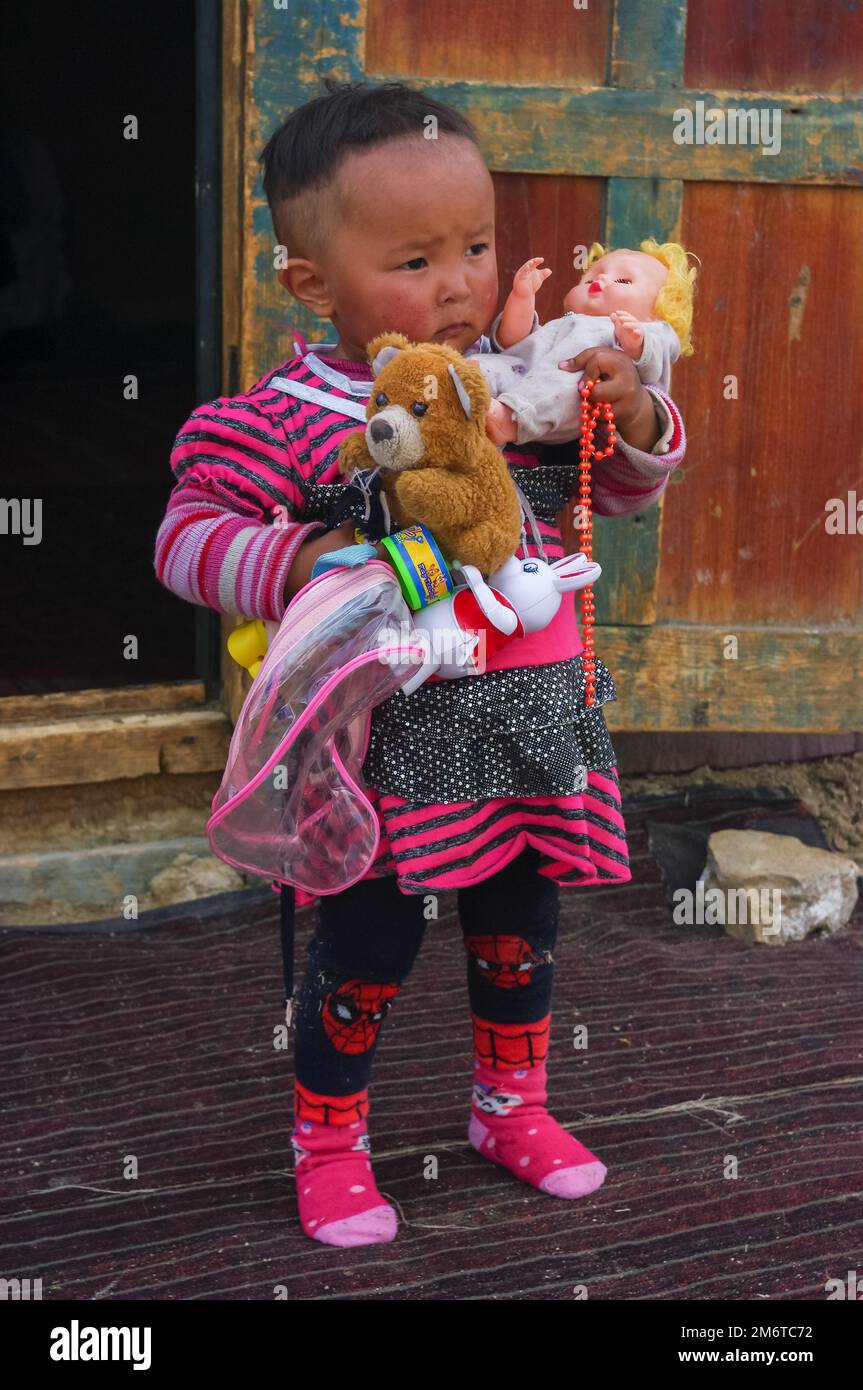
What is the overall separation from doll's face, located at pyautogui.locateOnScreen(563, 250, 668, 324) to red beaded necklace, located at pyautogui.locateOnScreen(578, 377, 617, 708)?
15 cm

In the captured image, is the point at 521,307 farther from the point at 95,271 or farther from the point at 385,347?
the point at 95,271

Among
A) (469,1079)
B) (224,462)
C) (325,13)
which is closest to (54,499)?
(325,13)

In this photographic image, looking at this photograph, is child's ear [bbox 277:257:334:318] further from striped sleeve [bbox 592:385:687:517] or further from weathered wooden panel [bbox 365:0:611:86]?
weathered wooden panel [bbox 365:0:611:86]

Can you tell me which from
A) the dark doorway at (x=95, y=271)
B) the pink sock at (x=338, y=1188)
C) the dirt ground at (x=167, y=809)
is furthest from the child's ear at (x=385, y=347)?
the dark doorway at (x=95, y=271)

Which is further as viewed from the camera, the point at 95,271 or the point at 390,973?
the point at 95,271

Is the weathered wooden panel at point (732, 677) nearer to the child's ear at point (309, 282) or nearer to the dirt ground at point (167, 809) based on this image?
the dirt ground at point (167, 809)

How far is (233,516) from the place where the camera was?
1.86 m

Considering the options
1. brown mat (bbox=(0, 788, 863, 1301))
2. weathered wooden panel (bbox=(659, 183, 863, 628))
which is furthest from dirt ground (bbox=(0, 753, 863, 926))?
weathered wooden panel (bbox=(659, 183, 863, 628))

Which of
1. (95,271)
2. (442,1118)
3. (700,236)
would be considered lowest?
(442,1118)

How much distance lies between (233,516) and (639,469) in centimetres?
53

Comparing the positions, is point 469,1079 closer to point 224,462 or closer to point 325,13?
point 224,462

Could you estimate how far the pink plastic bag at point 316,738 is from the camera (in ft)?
5.89

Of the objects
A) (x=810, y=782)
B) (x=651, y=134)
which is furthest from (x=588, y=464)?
(x=810, y=782)

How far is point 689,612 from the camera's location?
326 centimetres
